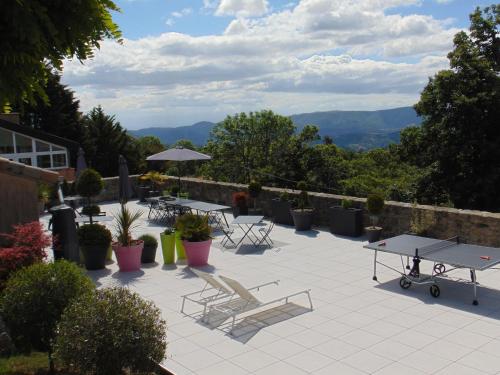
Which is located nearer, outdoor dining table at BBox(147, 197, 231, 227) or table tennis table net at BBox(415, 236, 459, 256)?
table tennis table net at BBox(415, 236, 459, 256)

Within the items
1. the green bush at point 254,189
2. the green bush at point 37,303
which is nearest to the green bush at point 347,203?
the green bush at point 254,189

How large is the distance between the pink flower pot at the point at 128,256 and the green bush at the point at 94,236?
248mm

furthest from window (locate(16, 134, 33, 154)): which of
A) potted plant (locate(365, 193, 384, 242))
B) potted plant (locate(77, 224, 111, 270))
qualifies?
potted plant (locate(365, 193, 384, 242))

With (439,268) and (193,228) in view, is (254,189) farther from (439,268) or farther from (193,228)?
(439,268)

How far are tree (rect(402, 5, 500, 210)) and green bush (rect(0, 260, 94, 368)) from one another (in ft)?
52.2

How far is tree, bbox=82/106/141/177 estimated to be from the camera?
40.3m

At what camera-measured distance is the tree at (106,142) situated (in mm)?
40344

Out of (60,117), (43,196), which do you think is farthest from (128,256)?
(60,117)

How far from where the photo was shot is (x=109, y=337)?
456 cm

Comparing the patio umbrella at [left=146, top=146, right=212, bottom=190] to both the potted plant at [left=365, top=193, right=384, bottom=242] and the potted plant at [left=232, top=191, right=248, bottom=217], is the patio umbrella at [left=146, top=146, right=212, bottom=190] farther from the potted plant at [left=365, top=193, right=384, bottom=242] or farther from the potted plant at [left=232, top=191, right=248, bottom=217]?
the potted plant at [left=365, top=193, right=384, bottom=242]

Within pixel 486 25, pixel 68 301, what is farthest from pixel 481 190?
pixel 68 301

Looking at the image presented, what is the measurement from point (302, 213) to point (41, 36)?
369 inches

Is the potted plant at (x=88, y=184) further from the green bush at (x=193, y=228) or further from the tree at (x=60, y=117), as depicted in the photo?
the tree at (x=60, y=117)

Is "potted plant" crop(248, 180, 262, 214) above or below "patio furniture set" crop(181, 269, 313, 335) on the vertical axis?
above
